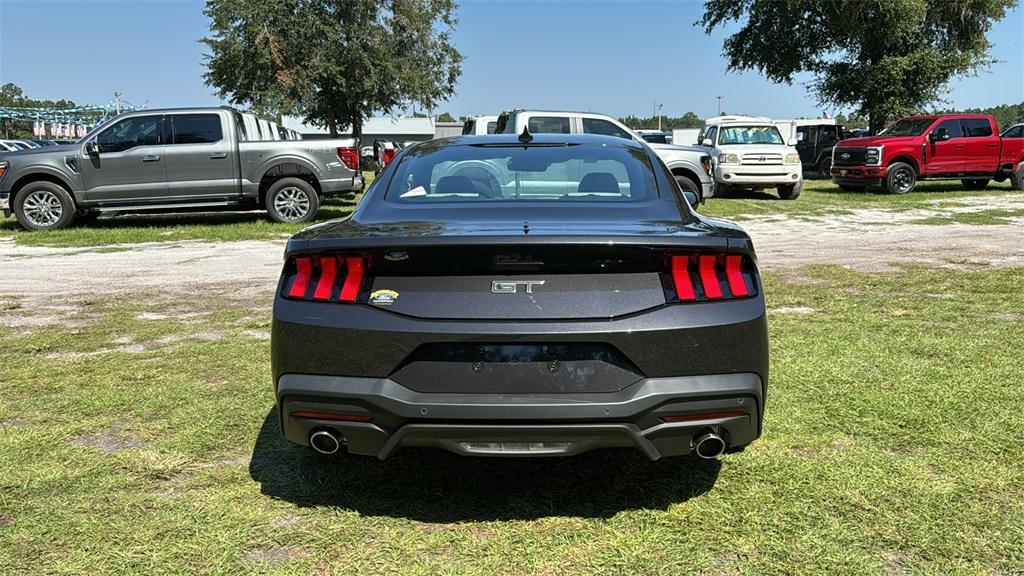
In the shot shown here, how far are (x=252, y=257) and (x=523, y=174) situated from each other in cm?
690

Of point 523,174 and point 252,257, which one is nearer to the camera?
point 523,174

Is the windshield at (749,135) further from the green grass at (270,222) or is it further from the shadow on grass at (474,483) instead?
the shadow on grass at (474,483)

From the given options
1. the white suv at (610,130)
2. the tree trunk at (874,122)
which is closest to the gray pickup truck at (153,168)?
the white suv at (610,130)

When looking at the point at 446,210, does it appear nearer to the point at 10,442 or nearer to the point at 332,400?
the point at 332,400

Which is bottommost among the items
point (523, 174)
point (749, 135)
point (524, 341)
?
point (524, 341)

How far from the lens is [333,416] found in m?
2.76

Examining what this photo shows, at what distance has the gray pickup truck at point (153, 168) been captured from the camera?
1255cm

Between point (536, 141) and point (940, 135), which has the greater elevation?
point (940, 135)

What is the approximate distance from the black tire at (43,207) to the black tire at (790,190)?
15.0 meters

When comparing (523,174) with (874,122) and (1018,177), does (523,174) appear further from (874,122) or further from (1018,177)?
(874,122)

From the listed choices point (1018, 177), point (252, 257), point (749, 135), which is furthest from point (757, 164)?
point (252, 257)

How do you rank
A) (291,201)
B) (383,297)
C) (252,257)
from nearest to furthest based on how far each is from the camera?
(383,297) → (252,257) → (291,201)

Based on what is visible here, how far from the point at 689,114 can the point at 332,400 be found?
525 feet

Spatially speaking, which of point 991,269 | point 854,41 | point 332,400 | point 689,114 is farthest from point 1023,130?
point 689,114
